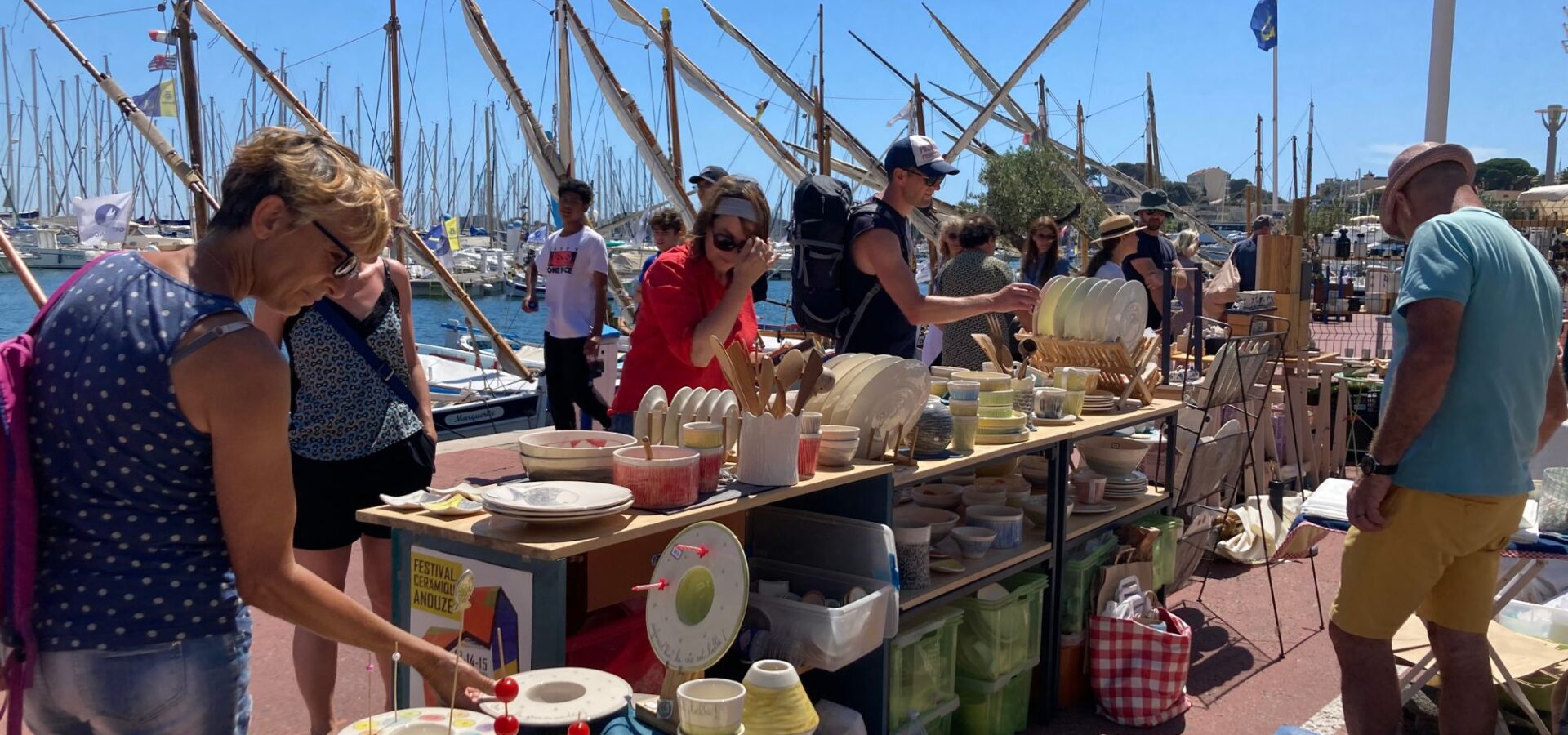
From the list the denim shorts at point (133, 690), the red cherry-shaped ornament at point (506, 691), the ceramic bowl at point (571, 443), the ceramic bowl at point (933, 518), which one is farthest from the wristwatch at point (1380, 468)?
the denim shorts at point (133, 690)

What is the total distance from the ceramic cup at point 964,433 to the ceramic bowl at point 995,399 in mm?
202

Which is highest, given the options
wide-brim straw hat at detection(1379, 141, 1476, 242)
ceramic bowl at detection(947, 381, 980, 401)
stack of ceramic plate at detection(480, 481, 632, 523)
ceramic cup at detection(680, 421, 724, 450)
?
wide-brim straw hat at detection(1379, 141, 1476, 242)

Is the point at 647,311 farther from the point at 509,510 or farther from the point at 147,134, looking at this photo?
the point at 147,134

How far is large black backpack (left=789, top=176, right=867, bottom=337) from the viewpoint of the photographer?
12.2ft

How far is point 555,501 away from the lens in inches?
84.8

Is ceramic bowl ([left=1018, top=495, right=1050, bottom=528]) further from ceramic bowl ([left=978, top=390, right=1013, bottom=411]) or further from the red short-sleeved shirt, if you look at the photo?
the red short-sleeved shirt

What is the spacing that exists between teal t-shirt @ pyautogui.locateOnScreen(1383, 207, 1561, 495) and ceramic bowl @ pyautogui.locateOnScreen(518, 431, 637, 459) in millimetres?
2003

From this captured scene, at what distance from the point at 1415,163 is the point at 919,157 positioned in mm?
1415

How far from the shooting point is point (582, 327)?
6.47m

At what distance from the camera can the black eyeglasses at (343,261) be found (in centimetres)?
160

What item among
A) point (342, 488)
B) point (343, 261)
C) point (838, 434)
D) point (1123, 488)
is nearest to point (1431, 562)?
point (1123, 488)

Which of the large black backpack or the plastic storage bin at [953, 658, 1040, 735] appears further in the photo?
the large black backpack

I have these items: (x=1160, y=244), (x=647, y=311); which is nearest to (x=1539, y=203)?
(x=1160, y=244)

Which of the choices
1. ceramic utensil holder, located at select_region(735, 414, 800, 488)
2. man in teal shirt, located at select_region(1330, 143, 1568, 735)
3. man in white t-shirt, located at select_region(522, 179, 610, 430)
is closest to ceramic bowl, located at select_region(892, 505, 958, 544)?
ceramic utensil holder, located at select_region(735, 414, 800, 488)
